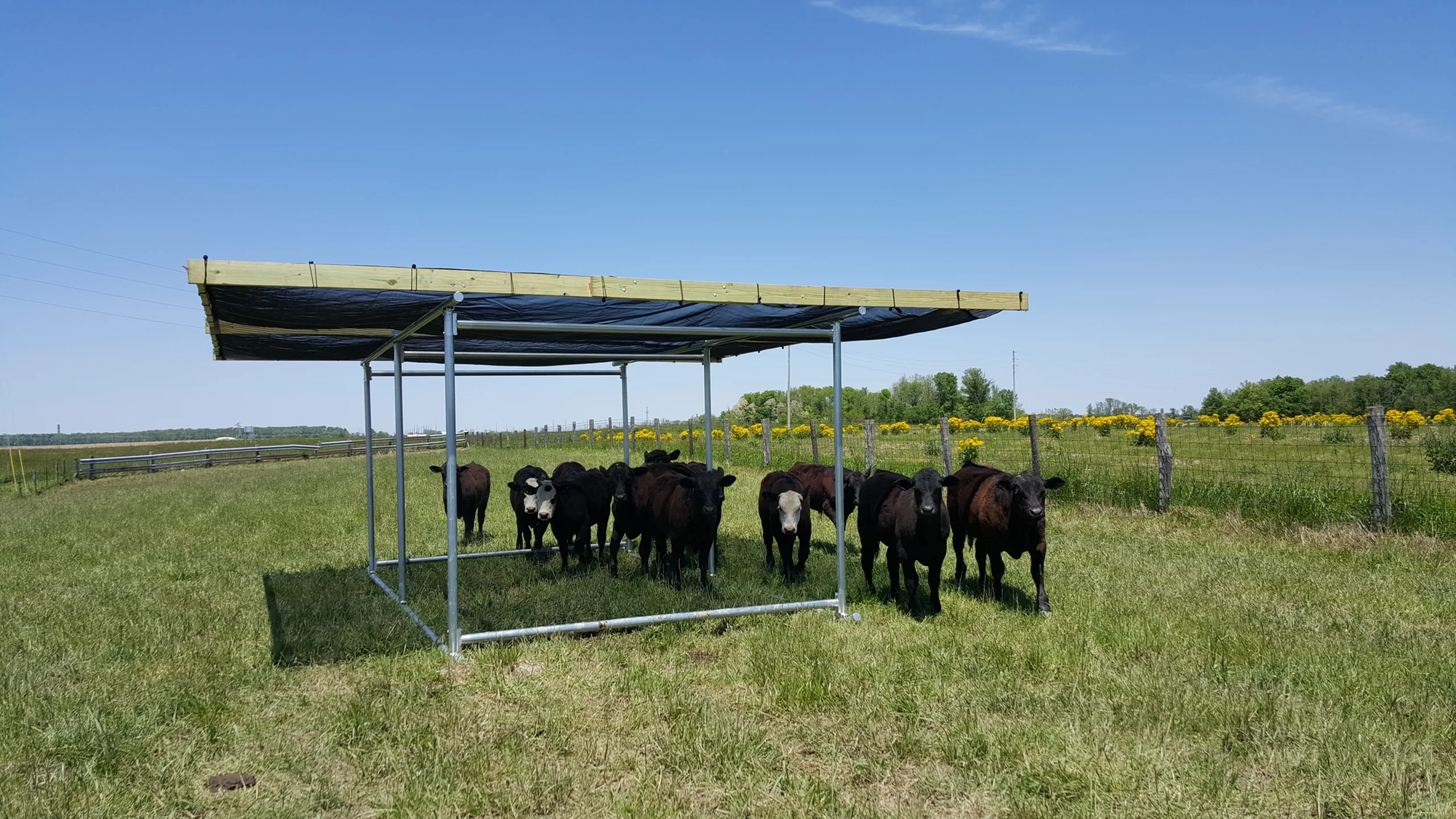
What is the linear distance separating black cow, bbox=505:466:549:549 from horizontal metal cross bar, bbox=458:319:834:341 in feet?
7.63

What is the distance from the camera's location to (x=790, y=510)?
29.2ft

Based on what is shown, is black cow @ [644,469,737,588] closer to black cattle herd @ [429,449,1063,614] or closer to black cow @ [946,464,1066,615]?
black cattle herd @ [429,449,1063,614]

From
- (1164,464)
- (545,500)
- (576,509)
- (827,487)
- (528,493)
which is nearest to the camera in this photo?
(545,500)

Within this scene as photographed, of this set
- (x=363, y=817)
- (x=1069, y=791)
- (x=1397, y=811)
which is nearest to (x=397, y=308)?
(x=363, y=817)

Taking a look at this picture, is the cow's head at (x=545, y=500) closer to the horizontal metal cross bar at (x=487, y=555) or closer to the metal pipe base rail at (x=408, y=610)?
the horizontal metal cross bar at (x=487, y=555)

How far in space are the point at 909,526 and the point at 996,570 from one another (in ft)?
4.26

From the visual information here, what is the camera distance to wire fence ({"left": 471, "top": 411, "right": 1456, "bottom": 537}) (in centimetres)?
1191

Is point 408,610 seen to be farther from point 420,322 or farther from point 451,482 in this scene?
point 420,322

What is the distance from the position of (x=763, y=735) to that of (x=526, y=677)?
6.78ft

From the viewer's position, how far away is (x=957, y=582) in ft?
31.3

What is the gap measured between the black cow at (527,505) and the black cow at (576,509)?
227 mm

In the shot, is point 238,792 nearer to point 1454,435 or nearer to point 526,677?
A: point 526,677

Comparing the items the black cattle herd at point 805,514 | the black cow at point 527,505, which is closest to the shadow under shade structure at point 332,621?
the black cow at point 527,505

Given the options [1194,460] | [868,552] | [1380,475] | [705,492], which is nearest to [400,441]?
[705,492]
